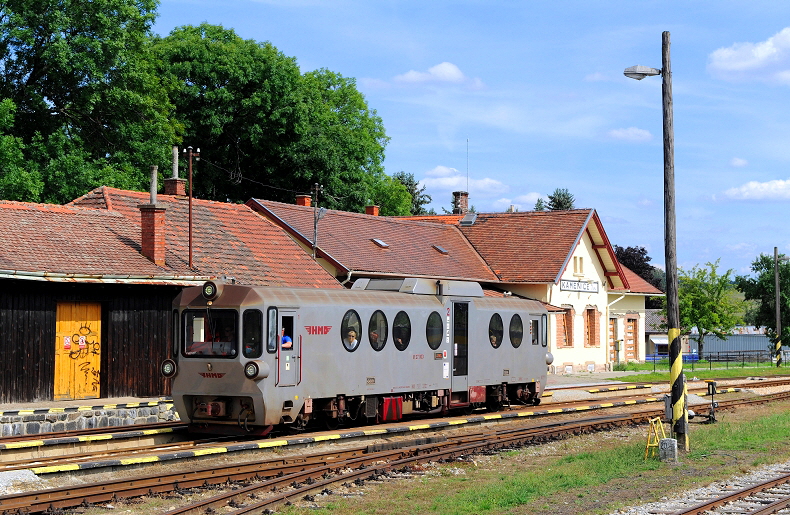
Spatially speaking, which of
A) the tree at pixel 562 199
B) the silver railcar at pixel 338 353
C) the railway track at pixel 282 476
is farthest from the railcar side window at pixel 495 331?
the tree at pixel 562 199

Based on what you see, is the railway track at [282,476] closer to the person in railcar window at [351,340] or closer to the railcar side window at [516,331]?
the person in railcar window at [351,340]

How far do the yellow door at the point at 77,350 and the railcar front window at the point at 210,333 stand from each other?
636 centimetres

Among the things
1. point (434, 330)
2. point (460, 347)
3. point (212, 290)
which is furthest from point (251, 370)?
point (460, 347)

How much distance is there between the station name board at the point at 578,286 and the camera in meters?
40.0

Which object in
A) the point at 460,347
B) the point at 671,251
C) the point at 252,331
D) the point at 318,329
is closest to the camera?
the point at 252,331

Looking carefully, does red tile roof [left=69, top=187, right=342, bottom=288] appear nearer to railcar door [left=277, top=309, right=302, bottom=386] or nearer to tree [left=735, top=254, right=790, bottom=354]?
railcar door [left=277, top=309, right=302, bottom=386]

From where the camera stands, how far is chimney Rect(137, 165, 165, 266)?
24281 millimetres

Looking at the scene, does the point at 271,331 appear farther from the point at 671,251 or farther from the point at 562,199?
the point at 562,199

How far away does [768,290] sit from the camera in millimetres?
58031

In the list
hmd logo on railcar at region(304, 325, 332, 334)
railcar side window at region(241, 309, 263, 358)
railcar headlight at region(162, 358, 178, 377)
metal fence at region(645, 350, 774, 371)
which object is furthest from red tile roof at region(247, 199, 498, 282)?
metal fence at region(645, 350, 774, 371)

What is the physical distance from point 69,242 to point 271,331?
9094 mm

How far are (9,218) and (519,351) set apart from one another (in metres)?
12.4

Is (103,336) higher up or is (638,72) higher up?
(638,72)

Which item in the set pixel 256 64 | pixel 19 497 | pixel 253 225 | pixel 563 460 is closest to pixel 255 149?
pixel 256 64
